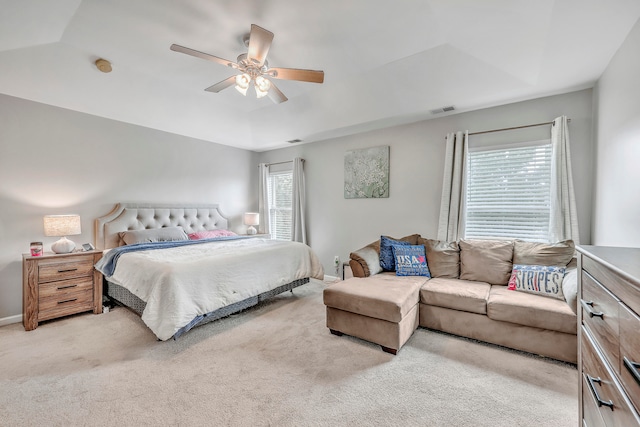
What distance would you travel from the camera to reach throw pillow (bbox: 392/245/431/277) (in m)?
3.15

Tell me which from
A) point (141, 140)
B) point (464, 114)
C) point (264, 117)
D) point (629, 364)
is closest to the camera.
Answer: point (629, 364)

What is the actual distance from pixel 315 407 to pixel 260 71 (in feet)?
8.88

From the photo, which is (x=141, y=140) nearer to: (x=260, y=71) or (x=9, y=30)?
(x=9, y=30)

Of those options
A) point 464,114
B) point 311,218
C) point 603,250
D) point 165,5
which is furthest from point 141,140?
point 603,250

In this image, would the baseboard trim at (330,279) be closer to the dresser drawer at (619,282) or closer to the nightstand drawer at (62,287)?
the nightstand drawer at (62,287)

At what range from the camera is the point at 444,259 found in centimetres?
319

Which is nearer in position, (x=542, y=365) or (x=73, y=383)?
(x=73, y=383)

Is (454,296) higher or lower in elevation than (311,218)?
lower

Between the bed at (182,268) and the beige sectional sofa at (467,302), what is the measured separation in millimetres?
966

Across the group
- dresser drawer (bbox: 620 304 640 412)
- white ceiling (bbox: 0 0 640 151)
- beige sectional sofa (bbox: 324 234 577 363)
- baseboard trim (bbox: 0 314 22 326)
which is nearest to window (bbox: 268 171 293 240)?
white ceiling (bbox: 0 0 640 151)

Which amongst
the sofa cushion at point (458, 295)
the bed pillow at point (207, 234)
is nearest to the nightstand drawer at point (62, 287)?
the bed pillow at point (207, 234)

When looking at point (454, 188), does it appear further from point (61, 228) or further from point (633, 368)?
point (61, 228)

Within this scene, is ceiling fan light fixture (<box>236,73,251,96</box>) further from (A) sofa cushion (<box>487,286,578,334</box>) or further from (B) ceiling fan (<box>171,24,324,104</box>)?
(A) sofa cushion (<box>487,286,578,334</box>)

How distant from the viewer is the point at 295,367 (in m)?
2.15
